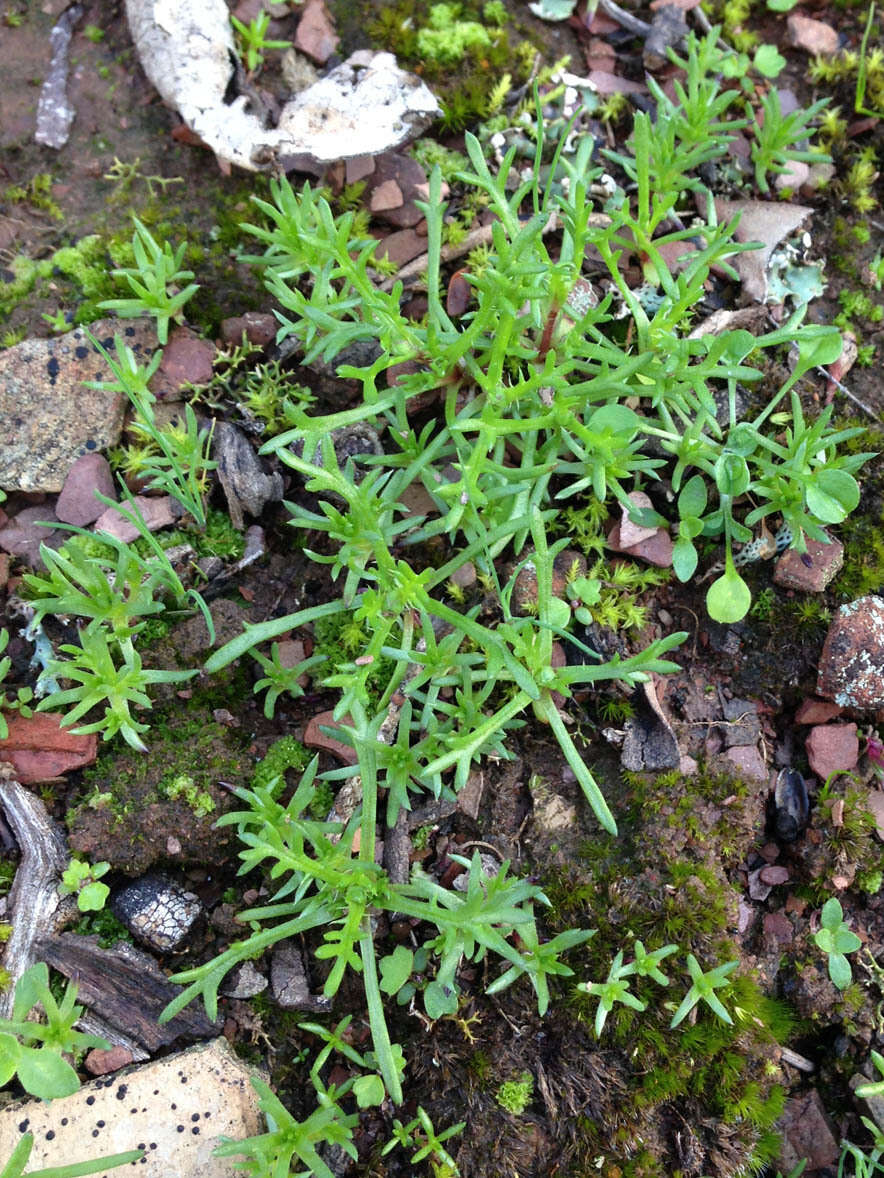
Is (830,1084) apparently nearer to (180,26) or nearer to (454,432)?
(454,432)

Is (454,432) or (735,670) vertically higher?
(454,432)

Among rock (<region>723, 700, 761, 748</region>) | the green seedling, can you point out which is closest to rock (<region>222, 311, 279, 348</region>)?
the green seedling

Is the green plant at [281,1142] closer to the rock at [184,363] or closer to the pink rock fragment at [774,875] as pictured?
the pink rock fragment at [774,875]

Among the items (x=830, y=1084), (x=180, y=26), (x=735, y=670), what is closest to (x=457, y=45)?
(x=180, y=26)

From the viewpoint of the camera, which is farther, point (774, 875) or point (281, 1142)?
point (774, 875)

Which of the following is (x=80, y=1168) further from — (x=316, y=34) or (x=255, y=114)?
(x=316, y=34)

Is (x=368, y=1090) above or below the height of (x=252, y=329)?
below

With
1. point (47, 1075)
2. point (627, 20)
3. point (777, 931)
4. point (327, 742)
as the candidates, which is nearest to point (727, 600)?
point (777, 931)
